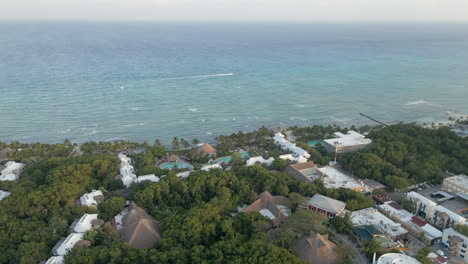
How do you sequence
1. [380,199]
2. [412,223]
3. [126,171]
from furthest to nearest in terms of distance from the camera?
[126,171]
[380,199]
[412,223]

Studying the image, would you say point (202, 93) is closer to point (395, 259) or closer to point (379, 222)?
point (379, 222)

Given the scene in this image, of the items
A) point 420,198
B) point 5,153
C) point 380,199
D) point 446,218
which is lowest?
point 5,153

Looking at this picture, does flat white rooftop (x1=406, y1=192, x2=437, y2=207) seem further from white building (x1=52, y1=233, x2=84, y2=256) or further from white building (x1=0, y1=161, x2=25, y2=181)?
white building (x1=0, y1=161, x2=25, y2=181)

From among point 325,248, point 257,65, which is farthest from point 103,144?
point 257,65

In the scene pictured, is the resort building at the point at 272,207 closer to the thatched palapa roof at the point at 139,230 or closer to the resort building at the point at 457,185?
the thatched palapa roof at the point at 139,230

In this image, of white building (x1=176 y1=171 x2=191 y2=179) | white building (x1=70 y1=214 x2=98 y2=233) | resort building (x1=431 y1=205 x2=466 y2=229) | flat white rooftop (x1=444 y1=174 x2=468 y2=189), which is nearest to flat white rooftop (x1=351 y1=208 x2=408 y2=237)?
resort building (x1=431 y1=205 x2=466 y2=229)

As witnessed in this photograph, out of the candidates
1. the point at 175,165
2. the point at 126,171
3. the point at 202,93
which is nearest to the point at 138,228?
the point at 126,171
